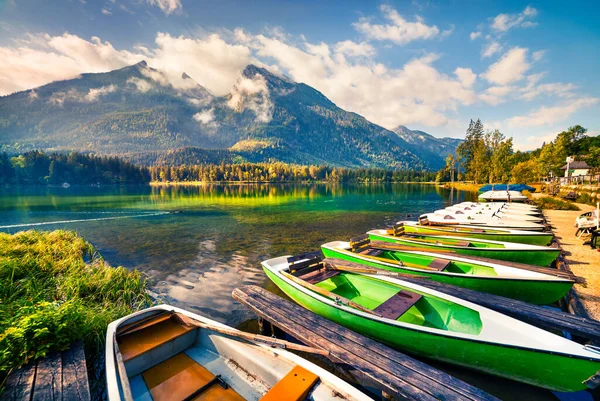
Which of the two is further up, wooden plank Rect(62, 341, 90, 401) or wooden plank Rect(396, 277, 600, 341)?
wooden plank Rect(62, 341, 90, 401)

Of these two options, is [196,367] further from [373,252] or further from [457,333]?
[373,252]

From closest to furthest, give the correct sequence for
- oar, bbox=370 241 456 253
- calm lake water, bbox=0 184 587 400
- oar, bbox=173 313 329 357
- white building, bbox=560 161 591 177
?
oar, bbox=173 313 329 357, calm lake water, bbox=0 184 587 400, oar, bbox=370 241 456 253, white building, bbox=560 161 591 177

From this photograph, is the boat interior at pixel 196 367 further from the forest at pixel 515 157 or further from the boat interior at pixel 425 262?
the forest at pixel 515 157

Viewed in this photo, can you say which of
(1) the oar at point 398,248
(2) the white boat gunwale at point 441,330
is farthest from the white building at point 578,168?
(2) the white boat gunwale at point 441,330

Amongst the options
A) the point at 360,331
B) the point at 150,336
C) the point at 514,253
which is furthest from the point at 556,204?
the point at 150,336

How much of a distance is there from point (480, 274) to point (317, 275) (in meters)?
6.10

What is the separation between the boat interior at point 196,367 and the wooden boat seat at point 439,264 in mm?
7397

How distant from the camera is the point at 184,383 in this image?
4934 mm

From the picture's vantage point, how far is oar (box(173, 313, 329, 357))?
4684 millimetres

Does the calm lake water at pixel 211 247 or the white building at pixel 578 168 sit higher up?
the white building at pixel 578 168

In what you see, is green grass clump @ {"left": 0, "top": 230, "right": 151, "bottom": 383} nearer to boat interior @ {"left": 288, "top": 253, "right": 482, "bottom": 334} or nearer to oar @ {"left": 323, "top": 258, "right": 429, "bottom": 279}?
boat interior @ {"left": 288, "top": 253, "right": 482, "bottom": 334}

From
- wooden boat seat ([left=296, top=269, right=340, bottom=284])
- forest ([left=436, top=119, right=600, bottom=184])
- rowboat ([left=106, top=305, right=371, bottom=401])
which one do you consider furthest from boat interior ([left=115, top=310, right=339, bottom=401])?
forest ([left=436, top=119, right=600, bottom=184])

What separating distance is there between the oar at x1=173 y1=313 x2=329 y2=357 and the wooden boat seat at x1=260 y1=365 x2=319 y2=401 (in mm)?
460

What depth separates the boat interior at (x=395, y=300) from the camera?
262 inches
